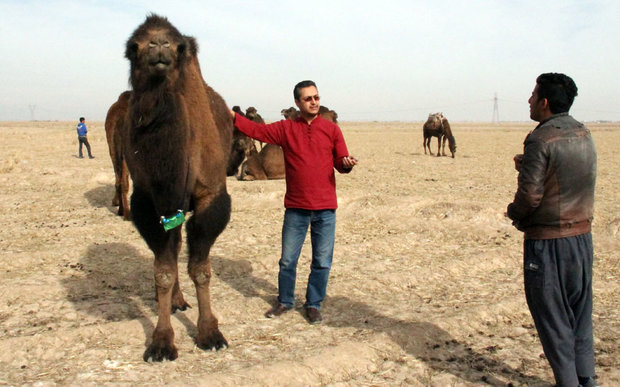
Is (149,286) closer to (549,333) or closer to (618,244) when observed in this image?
(549,333)

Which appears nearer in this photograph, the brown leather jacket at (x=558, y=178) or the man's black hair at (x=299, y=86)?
the brown leather jacket at (x=558, y=178)

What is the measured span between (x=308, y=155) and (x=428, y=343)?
2057 mm

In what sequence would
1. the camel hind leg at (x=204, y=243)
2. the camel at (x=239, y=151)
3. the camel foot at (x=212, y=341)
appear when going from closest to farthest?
1. the camel foot at (x=212, y=341)
2. the camel hind leg at (x=204, y=243)
3. the camel at (x=239, y=151)

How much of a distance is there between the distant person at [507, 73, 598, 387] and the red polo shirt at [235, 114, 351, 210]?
200cm

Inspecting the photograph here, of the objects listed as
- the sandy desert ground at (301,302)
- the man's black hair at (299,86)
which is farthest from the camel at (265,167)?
the man's black hair at (299,86)

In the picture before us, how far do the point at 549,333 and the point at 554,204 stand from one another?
88 centimetres

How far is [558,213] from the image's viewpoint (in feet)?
12.2

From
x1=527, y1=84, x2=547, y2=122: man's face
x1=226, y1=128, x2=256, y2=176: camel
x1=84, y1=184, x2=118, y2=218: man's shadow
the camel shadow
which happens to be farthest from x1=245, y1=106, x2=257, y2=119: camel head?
x1=527, y1=84, x2=547, y2=122: man's face

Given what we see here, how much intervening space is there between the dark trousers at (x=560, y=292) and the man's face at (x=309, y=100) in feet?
8.00

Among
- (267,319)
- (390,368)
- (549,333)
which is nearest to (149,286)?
(267,319)

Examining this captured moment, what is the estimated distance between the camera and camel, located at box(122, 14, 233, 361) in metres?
4.25

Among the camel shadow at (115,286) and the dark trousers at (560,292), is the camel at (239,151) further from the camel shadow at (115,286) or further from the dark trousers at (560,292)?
the dark trousers at (560,292)

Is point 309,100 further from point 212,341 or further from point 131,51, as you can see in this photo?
point 212,341

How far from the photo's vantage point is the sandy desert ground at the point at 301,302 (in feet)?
14.1
